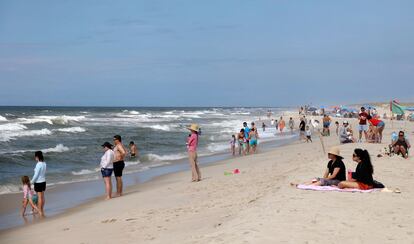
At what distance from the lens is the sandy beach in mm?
5730

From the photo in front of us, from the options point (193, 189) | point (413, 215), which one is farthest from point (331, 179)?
point (193, 189)

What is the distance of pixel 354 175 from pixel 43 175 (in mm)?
5966

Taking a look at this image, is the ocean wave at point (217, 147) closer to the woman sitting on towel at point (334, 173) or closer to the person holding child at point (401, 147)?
the person holding child at point (401, 147)

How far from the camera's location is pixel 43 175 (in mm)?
9828

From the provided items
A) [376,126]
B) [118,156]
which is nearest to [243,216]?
[118,156]

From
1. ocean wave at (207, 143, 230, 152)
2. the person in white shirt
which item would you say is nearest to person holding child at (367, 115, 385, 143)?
ocean wave at (207, 143, 230, 152)

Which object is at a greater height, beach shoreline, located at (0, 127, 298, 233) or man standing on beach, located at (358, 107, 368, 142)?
man standing on beach, located at (358, 107, 368, 142)

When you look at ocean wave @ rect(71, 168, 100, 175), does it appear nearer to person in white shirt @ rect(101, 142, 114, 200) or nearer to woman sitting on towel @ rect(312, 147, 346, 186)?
person in white shirt @ rect(101, 142, 114, 200)

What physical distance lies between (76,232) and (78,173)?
848cm

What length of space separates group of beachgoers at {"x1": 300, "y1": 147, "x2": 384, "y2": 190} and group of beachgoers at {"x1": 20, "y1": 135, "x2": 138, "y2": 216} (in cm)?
433

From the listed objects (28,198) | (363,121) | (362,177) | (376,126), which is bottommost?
(28,198)

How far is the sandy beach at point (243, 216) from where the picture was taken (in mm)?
5730

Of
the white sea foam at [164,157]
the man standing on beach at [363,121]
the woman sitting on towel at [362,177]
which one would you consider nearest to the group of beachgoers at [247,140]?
the white sea foam at [164,157]

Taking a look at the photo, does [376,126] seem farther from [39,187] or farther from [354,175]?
[39,187]
